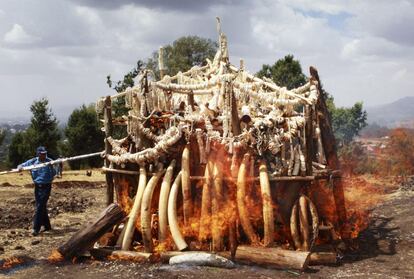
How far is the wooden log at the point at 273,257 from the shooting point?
30.0 feet

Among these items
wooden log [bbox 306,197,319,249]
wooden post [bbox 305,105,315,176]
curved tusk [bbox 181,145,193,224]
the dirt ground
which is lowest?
the dirt ground

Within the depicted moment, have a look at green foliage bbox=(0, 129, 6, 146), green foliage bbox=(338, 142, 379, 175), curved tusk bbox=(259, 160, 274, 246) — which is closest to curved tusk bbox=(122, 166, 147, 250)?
curved tusk bbox=(259, 160, 274, 246)

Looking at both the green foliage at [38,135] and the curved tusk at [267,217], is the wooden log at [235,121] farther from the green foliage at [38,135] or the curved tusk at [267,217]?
the green foliage at [38,135]

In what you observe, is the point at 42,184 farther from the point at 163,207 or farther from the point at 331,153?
the point at 331,153

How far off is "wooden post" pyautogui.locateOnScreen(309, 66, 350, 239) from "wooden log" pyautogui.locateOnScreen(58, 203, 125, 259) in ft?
15.5

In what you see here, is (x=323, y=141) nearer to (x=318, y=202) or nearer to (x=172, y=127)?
(x=318, y=202)

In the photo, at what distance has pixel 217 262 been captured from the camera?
9273 mm

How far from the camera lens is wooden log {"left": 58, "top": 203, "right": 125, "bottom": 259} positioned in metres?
10.1

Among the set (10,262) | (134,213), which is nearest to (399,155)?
(134,213)

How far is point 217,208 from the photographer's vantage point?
32.8 feet

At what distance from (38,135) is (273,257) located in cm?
3591

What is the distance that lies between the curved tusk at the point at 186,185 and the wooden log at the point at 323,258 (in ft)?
8.69

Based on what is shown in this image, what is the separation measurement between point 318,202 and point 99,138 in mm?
37477

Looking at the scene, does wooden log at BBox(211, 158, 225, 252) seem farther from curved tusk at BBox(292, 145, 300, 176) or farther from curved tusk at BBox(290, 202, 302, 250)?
curved tusk at BBox(292, 145, 300, 176)
